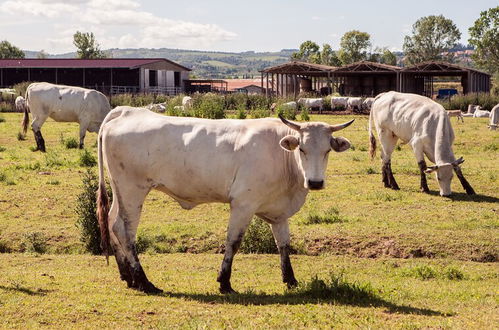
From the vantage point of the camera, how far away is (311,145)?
8.55m

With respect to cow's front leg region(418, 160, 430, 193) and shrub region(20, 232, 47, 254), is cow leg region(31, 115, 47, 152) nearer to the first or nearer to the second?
shrub region(20, 232, 47, 254)

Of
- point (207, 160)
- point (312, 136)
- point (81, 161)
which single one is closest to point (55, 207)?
point (81, 161)

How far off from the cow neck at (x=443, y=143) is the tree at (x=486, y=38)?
7555cm

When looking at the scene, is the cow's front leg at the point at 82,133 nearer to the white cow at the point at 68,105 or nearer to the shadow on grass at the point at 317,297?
the white cow at the point at 68,105

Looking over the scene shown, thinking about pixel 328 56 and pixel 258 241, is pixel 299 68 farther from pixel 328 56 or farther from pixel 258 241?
pixel 328 56

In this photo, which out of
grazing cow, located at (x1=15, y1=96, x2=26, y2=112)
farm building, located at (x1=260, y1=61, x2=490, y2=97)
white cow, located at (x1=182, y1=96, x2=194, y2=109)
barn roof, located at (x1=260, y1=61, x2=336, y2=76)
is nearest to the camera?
white cow, located at (x1=182, y1=96, x2=194, y2=109)

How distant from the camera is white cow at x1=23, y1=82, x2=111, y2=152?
84.4ft

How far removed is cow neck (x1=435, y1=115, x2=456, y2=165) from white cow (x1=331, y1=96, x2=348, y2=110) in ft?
105

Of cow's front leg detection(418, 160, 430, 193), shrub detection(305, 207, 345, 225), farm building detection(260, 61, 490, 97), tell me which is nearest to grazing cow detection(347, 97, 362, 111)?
farm building detection(260, 61, 490, 97)

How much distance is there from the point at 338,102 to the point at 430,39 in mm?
74622

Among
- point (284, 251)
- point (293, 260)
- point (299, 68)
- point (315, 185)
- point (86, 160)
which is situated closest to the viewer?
point (315, 185)

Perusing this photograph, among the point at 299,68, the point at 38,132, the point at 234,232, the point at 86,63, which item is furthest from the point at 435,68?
the point at 234,232

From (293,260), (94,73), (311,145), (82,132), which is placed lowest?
(293,260)

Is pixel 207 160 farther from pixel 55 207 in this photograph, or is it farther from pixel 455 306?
pixel 55 207
